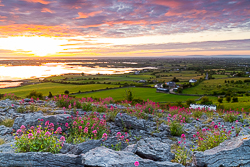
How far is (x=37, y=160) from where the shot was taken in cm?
418

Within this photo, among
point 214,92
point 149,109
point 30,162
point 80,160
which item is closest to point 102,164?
point 80,160

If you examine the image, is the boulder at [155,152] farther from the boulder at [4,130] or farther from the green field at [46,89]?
the green field at [46,89]

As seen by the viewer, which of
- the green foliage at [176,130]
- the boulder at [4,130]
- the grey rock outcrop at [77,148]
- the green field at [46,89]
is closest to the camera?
the grey rock outcrop at [77,148]

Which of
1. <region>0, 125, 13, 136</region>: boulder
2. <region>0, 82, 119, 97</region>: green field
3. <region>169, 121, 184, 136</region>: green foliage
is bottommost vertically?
<region>0, 82, 119, 97</region>: green field

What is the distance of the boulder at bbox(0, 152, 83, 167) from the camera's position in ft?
13.6

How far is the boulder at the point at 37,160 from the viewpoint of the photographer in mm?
4133

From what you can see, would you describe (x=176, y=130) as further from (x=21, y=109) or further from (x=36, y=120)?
(x=21, y=109)

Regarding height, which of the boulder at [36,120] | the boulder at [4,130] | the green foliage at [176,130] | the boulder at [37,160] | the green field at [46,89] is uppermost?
the boulder at [37,160]

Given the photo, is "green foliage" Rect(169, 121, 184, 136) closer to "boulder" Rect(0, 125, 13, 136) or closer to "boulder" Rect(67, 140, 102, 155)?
"boulder" Rect(67, 140, 102, 155)

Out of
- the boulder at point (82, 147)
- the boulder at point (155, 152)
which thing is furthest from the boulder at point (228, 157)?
the boulder at point (82, 147)

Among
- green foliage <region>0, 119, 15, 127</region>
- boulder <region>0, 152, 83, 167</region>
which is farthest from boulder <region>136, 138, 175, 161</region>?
green foliage <region>0, 119, 15, 127</region>

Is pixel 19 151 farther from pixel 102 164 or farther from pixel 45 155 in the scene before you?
pixel 102 164

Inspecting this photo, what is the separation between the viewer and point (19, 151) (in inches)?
181

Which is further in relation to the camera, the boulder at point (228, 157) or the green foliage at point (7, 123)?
the green foliage at point (7, 123)
